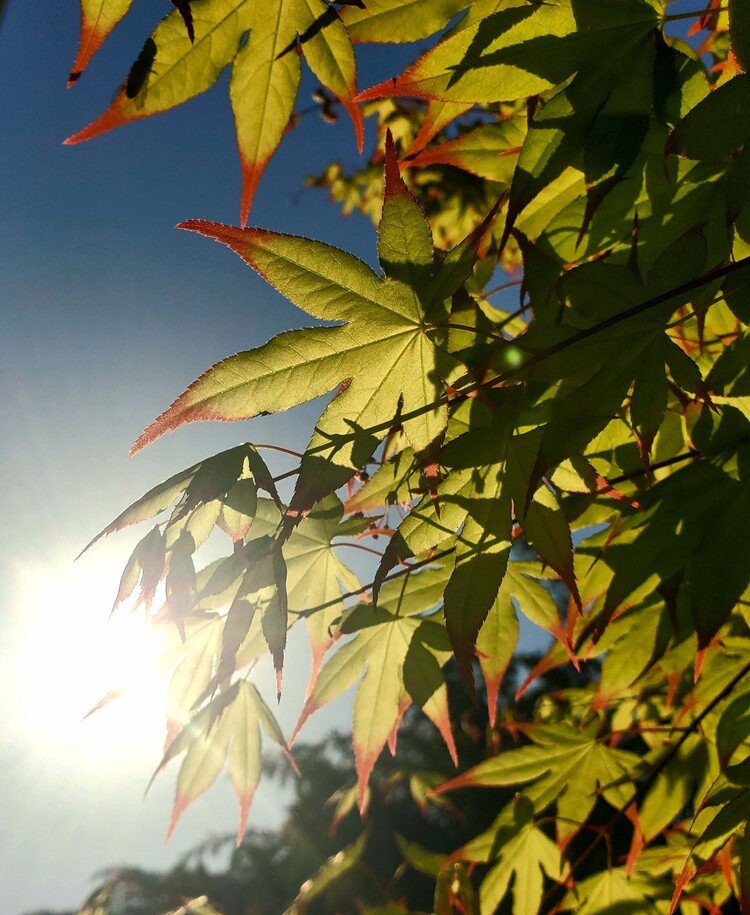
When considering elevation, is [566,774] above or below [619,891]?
above

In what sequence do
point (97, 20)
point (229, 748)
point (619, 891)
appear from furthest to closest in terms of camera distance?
point (619, 891)
point (229, 748)
point (97, 20)

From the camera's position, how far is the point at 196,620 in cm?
75

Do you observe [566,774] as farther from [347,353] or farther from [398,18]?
[398,18]

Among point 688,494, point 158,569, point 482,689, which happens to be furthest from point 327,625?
point 482,689

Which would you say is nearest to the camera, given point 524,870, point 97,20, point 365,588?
point 97,20

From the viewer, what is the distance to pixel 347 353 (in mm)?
536

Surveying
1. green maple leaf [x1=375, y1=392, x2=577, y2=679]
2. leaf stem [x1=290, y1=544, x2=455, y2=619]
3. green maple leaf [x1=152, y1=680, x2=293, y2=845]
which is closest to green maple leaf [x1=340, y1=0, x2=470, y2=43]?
green maple leaf [x1=375, y1=392, x2=577, y2=679]

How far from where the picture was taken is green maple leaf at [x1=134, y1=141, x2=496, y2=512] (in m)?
0.49

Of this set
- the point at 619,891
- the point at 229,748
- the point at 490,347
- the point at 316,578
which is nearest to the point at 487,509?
the point at 490,347

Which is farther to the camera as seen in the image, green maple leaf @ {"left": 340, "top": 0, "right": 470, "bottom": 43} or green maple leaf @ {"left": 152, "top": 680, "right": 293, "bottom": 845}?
green maple leaf @ {"left": 152, "top": 680, "right": 293, "bottom": 845}

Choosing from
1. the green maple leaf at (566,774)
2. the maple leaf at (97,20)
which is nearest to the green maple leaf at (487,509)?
the maple leaf at (97,20)

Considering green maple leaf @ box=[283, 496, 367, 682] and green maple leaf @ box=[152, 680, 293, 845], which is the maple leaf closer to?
green maple leaf @ box=[283, 496, 367, 682]

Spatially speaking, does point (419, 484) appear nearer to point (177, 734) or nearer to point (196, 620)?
point (196, 620)

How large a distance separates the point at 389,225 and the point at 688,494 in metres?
0.34
